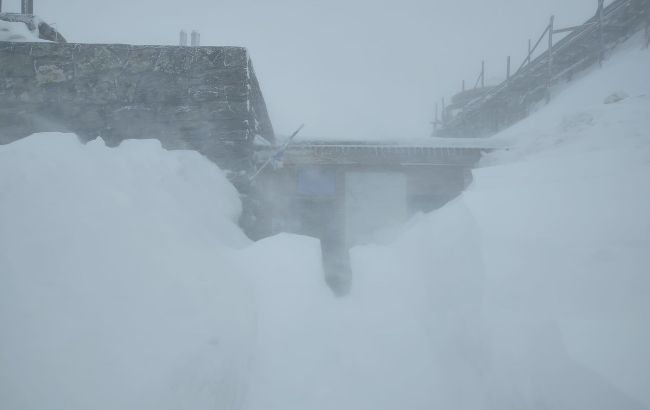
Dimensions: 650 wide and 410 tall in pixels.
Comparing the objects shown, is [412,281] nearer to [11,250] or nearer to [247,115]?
[247,115]

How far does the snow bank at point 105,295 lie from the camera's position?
49.9 inches

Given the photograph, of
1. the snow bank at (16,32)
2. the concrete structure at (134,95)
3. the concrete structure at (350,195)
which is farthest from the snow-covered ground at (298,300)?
the concrete structure at (350,195)

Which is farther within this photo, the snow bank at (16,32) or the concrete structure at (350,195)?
the concrete structure at (350,195)

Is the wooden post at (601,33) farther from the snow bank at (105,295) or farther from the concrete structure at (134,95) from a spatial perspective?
the snow bank at (105,295)

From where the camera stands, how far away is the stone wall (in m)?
3.01

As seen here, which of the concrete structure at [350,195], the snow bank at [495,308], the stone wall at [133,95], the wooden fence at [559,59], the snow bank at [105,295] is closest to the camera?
the snow bank at [105,295]

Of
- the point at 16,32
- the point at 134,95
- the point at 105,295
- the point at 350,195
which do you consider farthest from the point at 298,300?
the point at 350,195

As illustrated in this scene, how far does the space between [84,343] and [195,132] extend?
7.84ft

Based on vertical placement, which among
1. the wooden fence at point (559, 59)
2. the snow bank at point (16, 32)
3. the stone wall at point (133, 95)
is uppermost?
the wooden fence at point (559, 59)

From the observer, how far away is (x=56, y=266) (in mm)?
1482

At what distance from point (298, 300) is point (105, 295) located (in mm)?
1273

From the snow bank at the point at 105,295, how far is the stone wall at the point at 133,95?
96cm

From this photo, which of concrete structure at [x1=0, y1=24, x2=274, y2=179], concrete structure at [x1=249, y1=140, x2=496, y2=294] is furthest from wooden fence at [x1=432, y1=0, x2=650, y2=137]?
concrete structure at [x1=0, y1=24, x2=274, y2=179]

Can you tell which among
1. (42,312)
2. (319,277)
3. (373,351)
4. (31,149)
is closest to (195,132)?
(31,149)
